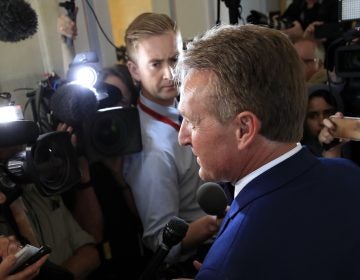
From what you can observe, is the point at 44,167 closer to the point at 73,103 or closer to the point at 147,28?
the point at 73,103

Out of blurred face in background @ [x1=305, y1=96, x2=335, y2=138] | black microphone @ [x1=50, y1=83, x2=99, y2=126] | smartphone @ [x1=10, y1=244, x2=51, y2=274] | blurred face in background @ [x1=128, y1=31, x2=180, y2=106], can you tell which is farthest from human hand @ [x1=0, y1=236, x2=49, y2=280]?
blurred face in background @ [x1=305, y1=96, x2=335, y2=138]

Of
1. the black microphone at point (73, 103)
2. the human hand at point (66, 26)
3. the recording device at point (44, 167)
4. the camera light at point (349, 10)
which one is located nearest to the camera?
the recording device at point (44, 167)

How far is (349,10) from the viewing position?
1570mm

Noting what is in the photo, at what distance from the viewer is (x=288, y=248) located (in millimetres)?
577

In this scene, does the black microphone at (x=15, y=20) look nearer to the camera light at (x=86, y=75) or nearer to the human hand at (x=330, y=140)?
the camera light at (x=86, y=75)

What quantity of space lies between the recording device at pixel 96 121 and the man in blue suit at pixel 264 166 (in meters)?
0.49

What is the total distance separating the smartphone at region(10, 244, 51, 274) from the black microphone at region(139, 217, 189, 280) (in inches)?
9.5

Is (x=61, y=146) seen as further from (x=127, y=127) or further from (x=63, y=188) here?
(x=127, y=127)

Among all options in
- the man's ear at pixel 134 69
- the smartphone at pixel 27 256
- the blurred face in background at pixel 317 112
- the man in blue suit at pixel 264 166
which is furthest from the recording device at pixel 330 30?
the smartphone at pixel 27 256

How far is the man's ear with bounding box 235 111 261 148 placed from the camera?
2.12ft

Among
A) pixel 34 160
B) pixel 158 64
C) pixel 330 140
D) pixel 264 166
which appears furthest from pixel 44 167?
pixel 330 140

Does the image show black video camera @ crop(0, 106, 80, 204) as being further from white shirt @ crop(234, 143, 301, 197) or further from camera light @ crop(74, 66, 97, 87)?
white shirt @ crop(234, 143, 301, 197)

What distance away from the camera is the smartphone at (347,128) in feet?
4.24

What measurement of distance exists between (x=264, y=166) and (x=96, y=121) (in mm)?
690
